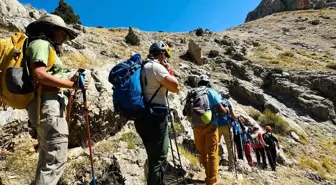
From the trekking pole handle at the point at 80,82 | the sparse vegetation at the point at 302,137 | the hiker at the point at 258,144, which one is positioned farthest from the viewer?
the sparse vegetation at the point at 302,137

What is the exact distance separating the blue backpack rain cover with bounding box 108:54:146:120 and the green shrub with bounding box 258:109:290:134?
44.4 ft

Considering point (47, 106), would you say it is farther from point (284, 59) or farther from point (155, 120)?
point (284, 59)

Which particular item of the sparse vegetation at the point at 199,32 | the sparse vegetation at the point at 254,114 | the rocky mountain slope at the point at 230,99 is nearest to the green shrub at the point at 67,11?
the rocky mountain slope at the point at 230,99

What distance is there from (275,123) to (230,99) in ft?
12.1

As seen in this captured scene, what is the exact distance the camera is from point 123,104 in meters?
3.77

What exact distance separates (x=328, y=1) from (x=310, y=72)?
54712mm

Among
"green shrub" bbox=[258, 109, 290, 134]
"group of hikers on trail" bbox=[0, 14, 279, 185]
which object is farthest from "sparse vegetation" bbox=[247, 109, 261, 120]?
"group of hikers on trail" bbox=[0, 14, 279, 185]

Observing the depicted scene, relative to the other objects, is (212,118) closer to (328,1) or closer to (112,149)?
(112,149)

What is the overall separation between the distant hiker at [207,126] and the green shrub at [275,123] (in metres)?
11.2

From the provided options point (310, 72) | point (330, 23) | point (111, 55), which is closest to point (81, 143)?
point (111, 55)

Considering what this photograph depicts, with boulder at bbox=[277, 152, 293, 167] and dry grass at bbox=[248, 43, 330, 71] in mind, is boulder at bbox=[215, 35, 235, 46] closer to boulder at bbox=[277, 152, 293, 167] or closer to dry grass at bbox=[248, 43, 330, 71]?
dry grass at bbox=[248, 43, 330, 71]

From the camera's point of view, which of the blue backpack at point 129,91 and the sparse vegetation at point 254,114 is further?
the sparse vegetation at point 254,114

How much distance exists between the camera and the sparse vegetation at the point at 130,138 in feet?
21.4

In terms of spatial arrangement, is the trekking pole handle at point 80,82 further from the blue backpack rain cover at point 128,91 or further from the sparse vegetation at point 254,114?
the sparse vegetation at point 254,114
